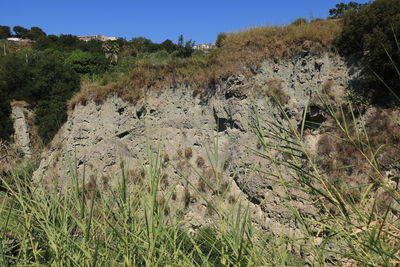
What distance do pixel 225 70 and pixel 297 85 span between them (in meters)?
2.49

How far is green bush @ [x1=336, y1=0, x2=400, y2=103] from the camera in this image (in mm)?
7546

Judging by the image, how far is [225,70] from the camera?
34.8 ft

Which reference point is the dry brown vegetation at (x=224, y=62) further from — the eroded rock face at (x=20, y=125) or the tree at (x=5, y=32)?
the tree at (x=5, y=32)

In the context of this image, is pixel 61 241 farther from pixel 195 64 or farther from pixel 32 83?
pixel 32 83

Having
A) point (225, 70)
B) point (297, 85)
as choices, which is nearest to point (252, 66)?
point (225, 70)

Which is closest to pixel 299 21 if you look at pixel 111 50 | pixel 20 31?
pixel 111 50

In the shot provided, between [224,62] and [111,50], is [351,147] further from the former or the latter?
[111,50]

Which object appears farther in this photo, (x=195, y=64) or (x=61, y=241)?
(x=195, y=64)

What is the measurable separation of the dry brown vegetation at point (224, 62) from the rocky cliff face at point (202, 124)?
0.98 ft

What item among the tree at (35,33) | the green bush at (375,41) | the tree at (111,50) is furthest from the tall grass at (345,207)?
the tree at (35,33)

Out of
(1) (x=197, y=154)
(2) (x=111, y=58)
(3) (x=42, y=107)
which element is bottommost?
(1) (x=197, y=154)

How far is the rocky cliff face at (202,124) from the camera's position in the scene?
360 inches

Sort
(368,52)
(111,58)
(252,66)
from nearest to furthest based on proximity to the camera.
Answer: (368,52) → (252,66) → (111,58)

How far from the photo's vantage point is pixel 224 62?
10.8 meters
